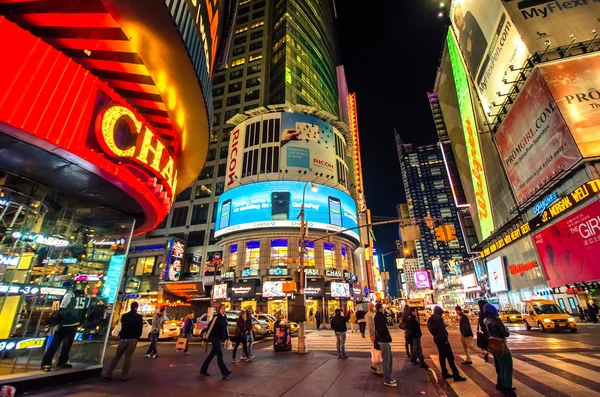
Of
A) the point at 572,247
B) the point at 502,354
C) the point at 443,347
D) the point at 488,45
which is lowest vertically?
the point at 443,347

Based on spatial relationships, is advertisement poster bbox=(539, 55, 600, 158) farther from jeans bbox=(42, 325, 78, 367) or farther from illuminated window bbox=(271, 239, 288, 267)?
jeans bbox=(42, 325, 78, 367)

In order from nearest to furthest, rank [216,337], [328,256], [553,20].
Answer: [216,337] → [553,20] → [328,256]

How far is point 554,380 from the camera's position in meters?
7.12

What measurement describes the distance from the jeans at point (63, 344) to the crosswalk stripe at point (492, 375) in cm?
1152

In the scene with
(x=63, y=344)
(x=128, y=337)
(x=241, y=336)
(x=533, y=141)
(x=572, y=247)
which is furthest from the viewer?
(x=533, y=141)

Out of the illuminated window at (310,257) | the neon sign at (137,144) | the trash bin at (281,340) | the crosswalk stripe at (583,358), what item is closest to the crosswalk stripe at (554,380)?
the crosswalk stripe at (583,358)

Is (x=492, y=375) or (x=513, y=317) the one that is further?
(x=513, y=317)

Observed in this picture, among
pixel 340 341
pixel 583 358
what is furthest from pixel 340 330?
pixel 583 358

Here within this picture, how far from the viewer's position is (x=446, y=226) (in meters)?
13.2

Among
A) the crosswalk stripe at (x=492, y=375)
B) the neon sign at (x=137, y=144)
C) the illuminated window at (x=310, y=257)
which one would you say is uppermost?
the illuminated window at (x=310, y=257)

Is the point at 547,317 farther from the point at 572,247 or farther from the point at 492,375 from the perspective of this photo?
the point at 492,375

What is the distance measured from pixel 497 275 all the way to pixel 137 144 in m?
58.0

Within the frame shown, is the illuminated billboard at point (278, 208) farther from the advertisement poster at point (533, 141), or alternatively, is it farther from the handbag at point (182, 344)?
the handbag at point (182, 344)

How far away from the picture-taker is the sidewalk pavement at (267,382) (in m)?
6.34
